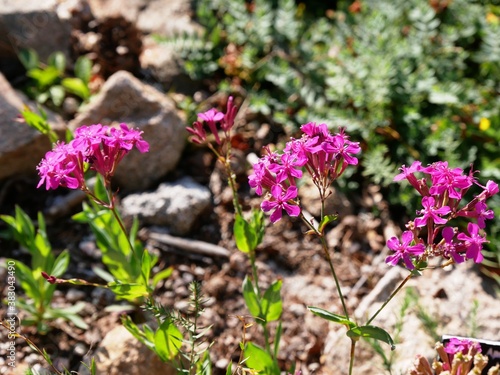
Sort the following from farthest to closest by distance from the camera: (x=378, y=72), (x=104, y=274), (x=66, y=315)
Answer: (x=378, y=72) → (x=104, y=274) → (x=66, y=315)

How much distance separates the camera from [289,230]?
370 cm

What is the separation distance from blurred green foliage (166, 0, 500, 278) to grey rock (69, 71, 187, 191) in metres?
0.57

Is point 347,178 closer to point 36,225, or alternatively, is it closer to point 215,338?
point 215,338

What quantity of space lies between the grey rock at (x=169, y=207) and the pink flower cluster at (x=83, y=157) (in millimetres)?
1359

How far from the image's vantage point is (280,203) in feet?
6.31

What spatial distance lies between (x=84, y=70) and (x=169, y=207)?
4.11 ft

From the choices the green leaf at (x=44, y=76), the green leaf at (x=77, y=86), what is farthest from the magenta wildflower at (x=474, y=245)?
the green leaf at (x=44, y=76)

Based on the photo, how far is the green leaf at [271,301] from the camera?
247 centimetres

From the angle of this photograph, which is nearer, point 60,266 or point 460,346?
point 460,346

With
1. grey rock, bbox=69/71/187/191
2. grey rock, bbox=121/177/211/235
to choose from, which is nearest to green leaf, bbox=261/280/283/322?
grey rock, bbox=121/177/211/235

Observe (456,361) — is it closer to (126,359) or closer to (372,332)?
(372,332)

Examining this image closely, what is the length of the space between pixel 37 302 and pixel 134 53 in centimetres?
210

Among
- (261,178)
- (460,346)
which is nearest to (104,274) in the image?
(261,178)

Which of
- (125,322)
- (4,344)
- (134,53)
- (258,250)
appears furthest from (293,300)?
(134,53)
